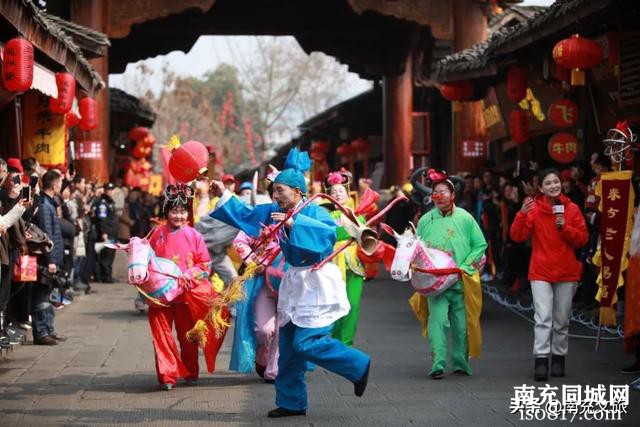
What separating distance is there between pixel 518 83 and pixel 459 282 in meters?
8.40

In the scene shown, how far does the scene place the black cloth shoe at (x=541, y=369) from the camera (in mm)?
9844

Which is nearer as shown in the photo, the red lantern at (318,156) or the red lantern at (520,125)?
the red lantern at (520,125)

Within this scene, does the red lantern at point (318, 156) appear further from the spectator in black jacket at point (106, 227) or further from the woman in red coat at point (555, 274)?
the woman in red coat at point (555, 274)

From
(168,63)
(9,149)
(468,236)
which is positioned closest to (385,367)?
(468,236)

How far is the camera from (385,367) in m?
10.9

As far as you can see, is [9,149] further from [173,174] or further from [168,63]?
[168,63]

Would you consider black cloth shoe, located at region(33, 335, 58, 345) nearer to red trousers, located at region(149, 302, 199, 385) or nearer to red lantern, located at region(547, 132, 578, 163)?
red trousers, located at region(149, 302, 199, 385)

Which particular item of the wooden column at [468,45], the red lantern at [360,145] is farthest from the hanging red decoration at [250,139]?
the wooden column at [468,45]

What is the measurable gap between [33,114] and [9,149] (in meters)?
0.88

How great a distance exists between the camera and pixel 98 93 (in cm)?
2305

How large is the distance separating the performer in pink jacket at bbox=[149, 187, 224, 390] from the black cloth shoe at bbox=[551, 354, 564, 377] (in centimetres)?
284

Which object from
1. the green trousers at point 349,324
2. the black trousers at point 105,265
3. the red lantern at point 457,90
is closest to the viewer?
the green trousers at point 349,324

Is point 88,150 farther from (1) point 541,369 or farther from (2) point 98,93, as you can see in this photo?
(1) point 541,369

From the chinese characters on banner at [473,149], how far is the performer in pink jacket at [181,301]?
44.9 feet
